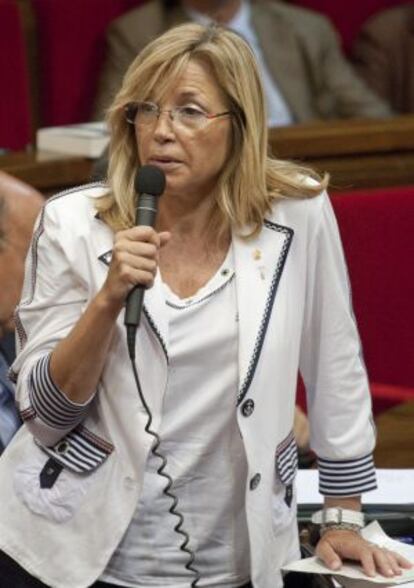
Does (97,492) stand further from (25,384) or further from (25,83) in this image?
(25,83)

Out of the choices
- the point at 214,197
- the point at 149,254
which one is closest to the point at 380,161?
the point at 214,197

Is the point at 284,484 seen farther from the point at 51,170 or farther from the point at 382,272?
the point at 51,170

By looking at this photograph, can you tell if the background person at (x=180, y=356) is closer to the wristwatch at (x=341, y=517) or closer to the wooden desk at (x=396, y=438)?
the wristwatch at (x=341, y=517)

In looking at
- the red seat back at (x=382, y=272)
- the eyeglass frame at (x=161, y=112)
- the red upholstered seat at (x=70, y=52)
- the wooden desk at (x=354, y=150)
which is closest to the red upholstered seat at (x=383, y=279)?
the red seat back at (x=382, y=272)

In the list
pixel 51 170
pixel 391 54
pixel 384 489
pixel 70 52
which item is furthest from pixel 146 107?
pixel 391 54

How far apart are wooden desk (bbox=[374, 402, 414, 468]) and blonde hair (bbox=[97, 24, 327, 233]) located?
1.92 feet

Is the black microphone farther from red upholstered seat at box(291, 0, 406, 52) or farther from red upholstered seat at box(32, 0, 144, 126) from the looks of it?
red upholstered seat at box(291, 0, 406, 52)

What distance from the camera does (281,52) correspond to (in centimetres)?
381

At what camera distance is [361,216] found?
254cm

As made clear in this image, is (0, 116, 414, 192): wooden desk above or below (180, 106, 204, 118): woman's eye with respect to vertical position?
below

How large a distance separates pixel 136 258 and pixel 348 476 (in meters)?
0.40

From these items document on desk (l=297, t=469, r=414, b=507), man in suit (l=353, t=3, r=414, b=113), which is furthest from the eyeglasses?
man in suit (l=353, t=3, r=414, b=113)

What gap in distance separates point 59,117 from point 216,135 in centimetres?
225

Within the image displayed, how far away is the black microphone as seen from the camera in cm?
132
